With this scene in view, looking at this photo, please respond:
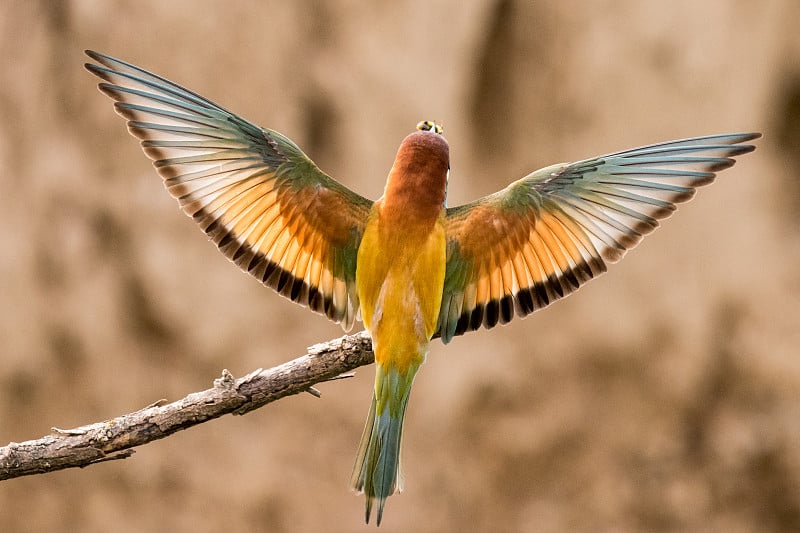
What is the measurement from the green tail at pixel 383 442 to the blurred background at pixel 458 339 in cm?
134

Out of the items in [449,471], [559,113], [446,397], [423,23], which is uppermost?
[423,23]

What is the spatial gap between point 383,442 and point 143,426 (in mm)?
372

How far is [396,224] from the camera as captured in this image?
5.21 feet

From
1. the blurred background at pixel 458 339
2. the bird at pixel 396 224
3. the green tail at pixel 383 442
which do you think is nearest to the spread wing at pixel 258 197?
the bird at pixel 396 224

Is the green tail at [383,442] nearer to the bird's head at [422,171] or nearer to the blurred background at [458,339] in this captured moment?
the bird's head at [422,171]

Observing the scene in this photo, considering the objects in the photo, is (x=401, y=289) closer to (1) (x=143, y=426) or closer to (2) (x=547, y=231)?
(2) (x=547, y=231)

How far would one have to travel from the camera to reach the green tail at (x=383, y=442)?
1.56 metres

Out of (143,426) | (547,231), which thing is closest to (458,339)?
(547,231)

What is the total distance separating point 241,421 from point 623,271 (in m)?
1.23

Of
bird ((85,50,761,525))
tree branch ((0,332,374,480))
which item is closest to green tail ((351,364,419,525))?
bird ((85,50,761,525))

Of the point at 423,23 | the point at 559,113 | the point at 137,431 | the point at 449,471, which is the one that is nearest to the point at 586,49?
the point at 559,113

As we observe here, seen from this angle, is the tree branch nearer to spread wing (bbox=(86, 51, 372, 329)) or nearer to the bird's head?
spread wing (bbox=(86, 51, 372, 329))

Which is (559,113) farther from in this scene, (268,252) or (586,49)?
(268,252)

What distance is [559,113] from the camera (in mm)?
2881
